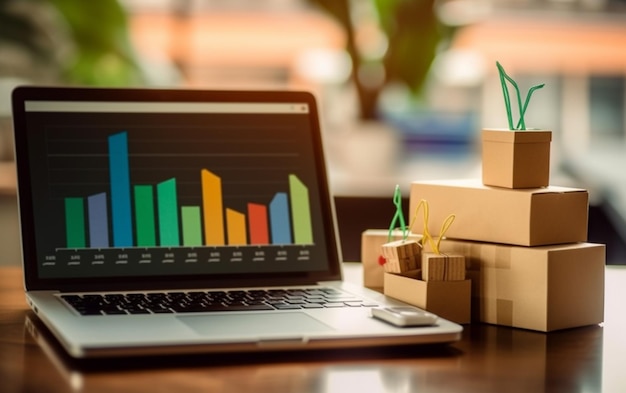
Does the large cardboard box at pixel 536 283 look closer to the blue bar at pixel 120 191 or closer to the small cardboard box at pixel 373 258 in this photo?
the small cardboard box at pixel 373 258

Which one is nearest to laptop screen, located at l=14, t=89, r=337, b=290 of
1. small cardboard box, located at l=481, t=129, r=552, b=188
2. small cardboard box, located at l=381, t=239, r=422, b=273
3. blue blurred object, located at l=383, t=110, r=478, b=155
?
small cardboard box, located at l=381, t=239, r=422, b=273

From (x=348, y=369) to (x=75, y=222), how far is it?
1.37 feet

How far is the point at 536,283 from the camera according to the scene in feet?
3.08

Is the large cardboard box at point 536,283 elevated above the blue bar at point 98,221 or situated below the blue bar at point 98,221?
below

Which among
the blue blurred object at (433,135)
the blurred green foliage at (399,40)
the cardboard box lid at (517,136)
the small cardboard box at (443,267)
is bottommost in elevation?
the blue blurred object at (433,135)

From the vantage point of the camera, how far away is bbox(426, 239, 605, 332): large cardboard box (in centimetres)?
94

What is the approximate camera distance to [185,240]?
1075mm

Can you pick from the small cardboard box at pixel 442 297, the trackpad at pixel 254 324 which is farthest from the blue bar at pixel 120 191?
the small cardboard box at pixel 442 297

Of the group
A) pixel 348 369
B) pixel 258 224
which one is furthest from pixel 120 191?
pixel 348 369

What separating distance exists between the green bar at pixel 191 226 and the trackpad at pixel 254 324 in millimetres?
206

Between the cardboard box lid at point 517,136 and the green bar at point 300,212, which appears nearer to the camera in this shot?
the cardboard box lid at point 517,136

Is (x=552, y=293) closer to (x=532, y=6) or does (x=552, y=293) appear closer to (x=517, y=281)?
(x=517, y=281)

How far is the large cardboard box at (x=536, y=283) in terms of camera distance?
94cm

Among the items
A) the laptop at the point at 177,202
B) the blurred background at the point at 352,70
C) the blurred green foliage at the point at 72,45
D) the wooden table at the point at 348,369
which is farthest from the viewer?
the blurred green foliage at the point at 72,45
